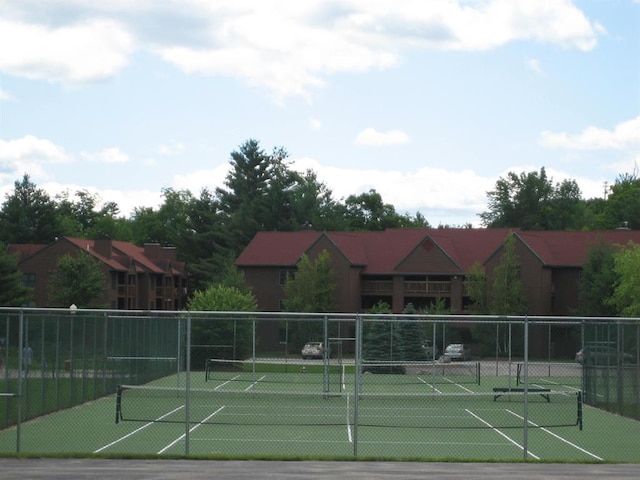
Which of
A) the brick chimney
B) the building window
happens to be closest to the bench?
the building window

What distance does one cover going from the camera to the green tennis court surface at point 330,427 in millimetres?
21141

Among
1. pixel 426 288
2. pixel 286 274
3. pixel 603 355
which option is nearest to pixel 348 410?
pixel 603 355

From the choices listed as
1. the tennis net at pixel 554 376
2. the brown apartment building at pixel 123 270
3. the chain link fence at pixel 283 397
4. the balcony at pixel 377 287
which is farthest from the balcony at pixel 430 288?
the chain link fence at pixel 283 397

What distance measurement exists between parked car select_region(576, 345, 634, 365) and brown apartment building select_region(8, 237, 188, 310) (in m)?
46.4

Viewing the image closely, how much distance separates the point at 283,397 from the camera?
113 ft

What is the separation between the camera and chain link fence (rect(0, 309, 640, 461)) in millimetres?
21266

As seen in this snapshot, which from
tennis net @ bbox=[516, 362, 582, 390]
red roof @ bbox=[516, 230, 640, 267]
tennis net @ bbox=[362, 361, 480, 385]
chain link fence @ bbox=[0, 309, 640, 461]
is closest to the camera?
chain link fence @ bbox=[0, 309, 640, 461]

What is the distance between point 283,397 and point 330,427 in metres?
8.45

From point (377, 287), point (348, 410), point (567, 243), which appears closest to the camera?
point (348, 410)

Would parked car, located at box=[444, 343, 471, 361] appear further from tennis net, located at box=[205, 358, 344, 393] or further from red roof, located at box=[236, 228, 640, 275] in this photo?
red roof, located at box=[236, 228, 640, 275]

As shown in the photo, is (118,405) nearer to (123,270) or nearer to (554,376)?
(554,376)

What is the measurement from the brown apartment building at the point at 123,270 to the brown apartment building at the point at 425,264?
1087 cm

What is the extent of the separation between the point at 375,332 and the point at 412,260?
114 feet

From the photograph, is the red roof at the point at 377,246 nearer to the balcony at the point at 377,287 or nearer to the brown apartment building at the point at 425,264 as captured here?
the brown apartment building at the point at 425,264
